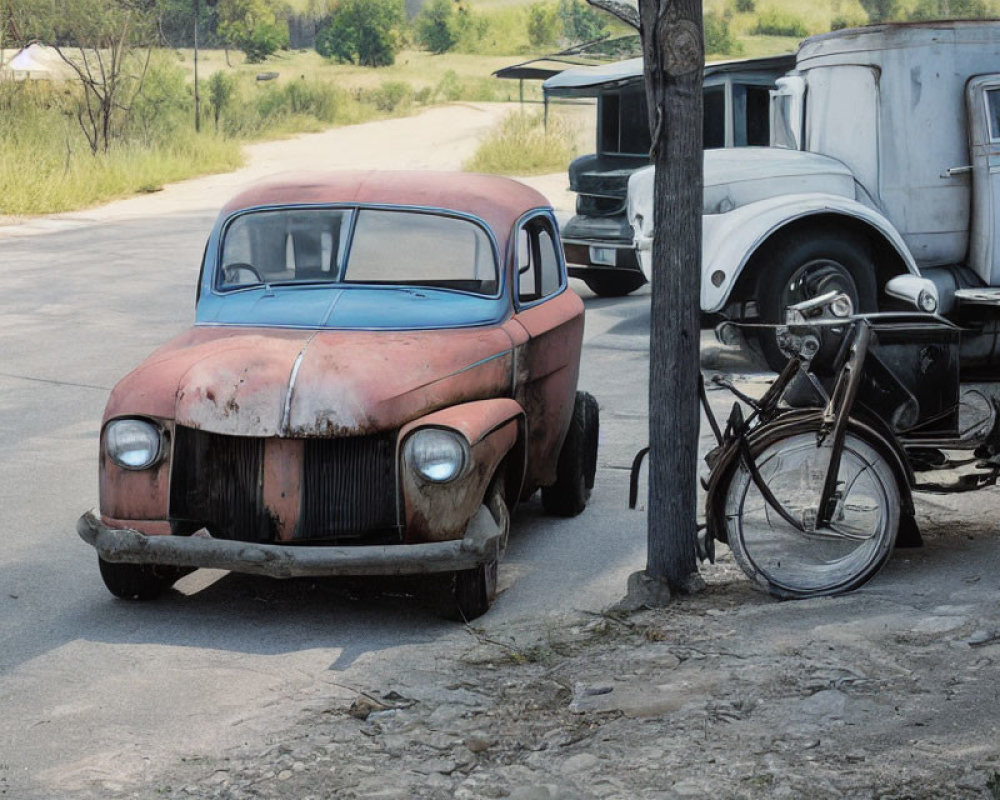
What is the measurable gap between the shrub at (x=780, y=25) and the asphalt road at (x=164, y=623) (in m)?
58.9

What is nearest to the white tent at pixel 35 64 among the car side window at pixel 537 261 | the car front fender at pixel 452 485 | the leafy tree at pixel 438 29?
the car side window at pixel 537 261

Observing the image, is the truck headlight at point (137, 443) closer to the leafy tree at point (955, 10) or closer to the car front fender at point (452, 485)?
the car front fender at point (452, 485)

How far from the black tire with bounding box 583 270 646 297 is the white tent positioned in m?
18.6

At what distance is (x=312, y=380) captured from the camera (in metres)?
5.54

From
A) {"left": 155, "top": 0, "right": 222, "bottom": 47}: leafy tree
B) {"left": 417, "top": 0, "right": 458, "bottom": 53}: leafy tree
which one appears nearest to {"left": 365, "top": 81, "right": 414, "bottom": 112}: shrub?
{"left": 155, "top": 0, "right": 222, "bottom": 47}: leafy tree

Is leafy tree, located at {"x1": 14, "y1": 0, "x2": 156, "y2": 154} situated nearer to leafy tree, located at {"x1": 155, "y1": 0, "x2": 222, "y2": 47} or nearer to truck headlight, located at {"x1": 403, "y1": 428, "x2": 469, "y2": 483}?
truck headlight, located at {"x1": 403, "y1": 428, "x2": 469, "y2": 483}

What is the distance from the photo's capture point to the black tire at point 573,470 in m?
7.12

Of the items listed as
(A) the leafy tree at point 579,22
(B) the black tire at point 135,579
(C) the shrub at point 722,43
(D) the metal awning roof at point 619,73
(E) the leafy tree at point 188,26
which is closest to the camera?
(B) the black tire at point 135,579

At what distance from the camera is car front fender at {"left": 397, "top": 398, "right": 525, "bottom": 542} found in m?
5.51

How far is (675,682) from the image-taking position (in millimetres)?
4801

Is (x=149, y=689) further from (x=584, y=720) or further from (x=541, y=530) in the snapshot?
(x=541, y=530)

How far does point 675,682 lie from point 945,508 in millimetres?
2657

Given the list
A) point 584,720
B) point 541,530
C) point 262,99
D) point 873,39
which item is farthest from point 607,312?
point 262,99

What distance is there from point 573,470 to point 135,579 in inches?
86.4
